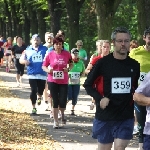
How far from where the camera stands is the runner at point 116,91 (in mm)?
6406

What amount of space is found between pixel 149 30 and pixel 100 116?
5.51ft

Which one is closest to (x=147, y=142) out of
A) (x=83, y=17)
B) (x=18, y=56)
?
(x=18, y=56)

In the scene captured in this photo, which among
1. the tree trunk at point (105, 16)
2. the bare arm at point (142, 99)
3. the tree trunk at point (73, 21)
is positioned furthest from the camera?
the tree trunk at point (73, 21)

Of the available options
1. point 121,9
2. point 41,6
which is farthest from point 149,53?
point 121,9

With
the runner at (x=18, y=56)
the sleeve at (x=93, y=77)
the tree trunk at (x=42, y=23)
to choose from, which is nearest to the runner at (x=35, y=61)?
the sleeve at (x=93, y=77)

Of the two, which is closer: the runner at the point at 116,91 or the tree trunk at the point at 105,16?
the runner at the point at 116,91

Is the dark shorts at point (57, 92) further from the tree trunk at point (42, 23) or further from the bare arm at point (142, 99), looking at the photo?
the tree trunk at point (42, 23)

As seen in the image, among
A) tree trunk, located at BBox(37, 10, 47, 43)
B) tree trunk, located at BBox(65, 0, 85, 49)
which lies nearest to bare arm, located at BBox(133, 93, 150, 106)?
tree trunk, located at BBox(65, 0, 85, 49)

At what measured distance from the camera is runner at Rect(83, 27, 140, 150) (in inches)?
252

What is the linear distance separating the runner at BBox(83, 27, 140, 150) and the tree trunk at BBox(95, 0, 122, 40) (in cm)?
1318

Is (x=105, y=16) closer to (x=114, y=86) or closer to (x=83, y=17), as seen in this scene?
(x=114, y=86)

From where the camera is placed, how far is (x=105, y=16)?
19828mm

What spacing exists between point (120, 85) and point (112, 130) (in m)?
0.60

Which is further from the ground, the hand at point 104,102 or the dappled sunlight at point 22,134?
the hand at point 104,102
